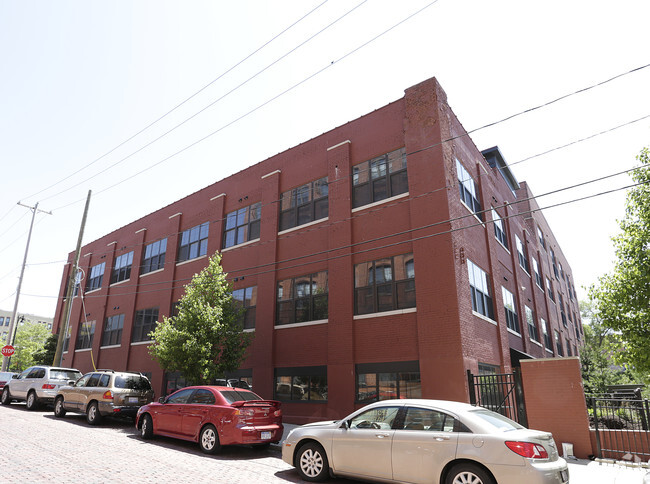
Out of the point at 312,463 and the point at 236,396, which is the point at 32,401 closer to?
the point at 236,396

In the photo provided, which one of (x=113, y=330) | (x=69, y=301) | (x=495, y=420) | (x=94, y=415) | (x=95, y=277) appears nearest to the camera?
(x=495, y=420)

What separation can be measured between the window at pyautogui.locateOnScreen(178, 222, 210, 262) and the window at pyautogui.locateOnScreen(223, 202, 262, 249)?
5.34ft

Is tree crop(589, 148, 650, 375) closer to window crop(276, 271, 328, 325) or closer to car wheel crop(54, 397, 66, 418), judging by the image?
window crop(276, 271, 328, 325)

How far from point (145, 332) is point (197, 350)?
10868 mm

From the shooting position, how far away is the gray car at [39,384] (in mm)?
17062

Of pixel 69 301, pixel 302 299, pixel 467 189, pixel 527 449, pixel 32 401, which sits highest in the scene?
pixel 467 189

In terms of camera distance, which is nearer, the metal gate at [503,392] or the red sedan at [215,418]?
the red sedan at [215,418]

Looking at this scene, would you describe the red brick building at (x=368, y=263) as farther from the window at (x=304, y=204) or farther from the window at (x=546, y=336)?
the window at (x=546, y=336)

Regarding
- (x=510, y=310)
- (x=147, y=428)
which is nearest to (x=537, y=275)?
(x=510, y=310)

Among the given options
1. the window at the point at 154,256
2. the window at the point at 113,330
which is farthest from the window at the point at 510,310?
the window at the point at 113,330

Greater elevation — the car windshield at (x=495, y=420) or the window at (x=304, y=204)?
the window at (x=304, y=204)

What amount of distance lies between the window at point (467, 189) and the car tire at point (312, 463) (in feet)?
35.5

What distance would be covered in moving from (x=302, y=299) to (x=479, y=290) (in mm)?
6651

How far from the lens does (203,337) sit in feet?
47.6
